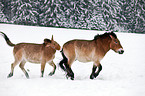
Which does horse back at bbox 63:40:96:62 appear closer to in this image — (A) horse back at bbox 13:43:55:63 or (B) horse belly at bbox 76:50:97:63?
(B) horse belly at bbox 76:50:97:63

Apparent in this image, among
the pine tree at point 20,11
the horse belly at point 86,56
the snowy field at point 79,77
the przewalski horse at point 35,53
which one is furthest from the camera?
the pine tree at point 20,11

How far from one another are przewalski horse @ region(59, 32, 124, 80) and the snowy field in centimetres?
20

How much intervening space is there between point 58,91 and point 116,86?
3.74 ft

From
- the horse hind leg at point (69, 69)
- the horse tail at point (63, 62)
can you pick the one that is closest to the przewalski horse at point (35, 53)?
the horse tail at point (63, 62)

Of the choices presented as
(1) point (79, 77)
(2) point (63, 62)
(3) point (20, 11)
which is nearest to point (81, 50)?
(2) point (63, 62)

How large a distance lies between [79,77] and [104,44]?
974mm

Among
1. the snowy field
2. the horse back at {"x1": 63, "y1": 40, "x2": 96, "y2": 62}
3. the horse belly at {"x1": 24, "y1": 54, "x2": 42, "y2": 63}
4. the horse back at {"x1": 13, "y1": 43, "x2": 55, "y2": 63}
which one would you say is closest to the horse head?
the horse back at {"x1": 63, "y1": 40, "x2": 96, "y2": 62}

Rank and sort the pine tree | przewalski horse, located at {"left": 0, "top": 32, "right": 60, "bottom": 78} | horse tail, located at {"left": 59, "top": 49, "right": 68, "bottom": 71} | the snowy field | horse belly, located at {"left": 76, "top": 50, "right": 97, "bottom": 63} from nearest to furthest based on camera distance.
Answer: the snowy field
przewalski horse, located at {"left": 0, "top": 32, "right": 60, "bottom": 78}
horse belly, located at {"left": 76, "top": 50, "right": 97, "bottom": 63}
horse tail, located at {"left": 59, "top": 49, "right": 68, "bottom": 71}
the pine tree

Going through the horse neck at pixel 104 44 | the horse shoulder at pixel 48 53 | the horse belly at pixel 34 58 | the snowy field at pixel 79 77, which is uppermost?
the horse neck at pixel 104 44

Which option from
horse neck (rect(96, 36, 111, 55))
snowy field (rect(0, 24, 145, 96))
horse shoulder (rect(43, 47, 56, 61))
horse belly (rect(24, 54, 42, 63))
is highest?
horse neck (rect(96, 36, 111, 55))

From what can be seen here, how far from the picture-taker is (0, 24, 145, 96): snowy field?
3.30 meters

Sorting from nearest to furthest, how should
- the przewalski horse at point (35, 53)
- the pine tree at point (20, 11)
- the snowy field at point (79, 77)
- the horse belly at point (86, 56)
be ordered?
the snowy field at point (79, 77), the przewalski horse at point (35, 53), the horse belly at point (86, 56), the pine tree at point (20, 11)

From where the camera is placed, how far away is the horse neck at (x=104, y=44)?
12.7 ft

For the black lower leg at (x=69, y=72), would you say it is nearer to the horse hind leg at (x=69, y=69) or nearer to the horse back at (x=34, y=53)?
the horse hind leg at (x=69, y=69)
